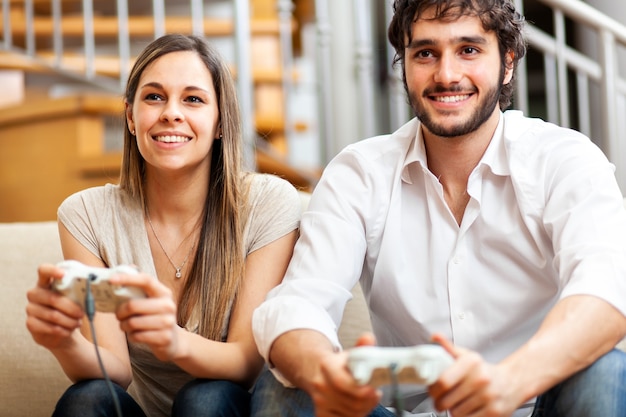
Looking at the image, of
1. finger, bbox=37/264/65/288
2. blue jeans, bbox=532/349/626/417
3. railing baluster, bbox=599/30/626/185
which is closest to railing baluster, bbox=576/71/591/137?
railing baluster, bbox=599/30/626/185

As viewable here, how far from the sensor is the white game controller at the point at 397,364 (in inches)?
35.5

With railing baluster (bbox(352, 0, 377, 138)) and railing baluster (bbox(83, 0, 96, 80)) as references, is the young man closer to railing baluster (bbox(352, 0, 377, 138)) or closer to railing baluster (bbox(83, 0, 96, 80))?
railing baluster (bbox(352, 0, 377, 138))

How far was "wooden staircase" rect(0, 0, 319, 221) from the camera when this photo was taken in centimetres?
309

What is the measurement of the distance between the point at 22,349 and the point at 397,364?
103 cm

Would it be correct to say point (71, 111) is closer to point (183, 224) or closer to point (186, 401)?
point (183, 224)

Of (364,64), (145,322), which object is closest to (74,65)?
(364,64)

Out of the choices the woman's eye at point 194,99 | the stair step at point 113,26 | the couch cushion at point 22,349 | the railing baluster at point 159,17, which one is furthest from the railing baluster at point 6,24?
the woman's eye at point 194,99

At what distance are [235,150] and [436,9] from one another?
1.43 ft

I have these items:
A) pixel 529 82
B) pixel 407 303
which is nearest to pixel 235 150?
pixel 407 303

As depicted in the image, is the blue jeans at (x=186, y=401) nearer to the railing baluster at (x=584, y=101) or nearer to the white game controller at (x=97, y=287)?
the white game controller at (x=97, y=287)

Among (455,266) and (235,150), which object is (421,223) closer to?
(455,266)

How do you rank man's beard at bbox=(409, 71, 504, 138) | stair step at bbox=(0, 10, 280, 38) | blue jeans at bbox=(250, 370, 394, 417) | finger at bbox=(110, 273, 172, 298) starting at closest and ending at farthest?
1. finger at bbox=(110, 273, 172, 298)
2. blue jeans at bbox=(250, 370, 394, 417)
3. man's beard at bbox=(409, 71, 504, 138)
4. stair step at bbox=(0, 10, 280, 38)

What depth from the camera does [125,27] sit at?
120 inches

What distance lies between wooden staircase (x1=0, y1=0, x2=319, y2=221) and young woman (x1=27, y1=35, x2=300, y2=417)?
145 cm
